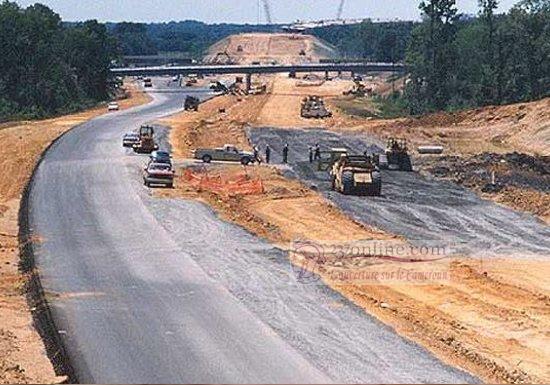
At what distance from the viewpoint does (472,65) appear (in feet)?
510

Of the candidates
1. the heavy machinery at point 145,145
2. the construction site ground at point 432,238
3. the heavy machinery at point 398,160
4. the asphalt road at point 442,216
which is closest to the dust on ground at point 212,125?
the construction site ground at point 432,238

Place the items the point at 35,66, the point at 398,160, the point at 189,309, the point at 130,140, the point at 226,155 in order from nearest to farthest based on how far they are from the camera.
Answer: the point at 189,309 → the point at 398,160 → the point at 226,155 → the point at 130,140 → the point at 35,66

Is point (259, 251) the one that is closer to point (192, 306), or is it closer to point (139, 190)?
→ point (192, 306)

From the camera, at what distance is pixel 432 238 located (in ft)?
171

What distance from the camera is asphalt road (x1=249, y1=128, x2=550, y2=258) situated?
168ft

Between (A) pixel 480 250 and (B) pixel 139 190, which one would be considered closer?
(A) pixel 480 250

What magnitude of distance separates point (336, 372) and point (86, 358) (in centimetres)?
696

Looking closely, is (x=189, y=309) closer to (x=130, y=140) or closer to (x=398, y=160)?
(x=398, y=160)

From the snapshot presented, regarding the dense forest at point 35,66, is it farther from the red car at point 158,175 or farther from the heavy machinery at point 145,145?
the red car at point 158,175

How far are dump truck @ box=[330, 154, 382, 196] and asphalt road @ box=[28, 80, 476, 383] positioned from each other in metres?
10.3

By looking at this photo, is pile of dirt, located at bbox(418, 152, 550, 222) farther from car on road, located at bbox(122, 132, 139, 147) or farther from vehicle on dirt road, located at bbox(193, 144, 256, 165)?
car on road, located at bbox(122, 132, 139, 147)

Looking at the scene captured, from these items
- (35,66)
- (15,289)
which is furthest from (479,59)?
(15,289)

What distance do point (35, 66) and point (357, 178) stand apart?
9790 cm

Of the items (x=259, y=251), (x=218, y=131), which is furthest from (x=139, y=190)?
(x=218, y=131)
